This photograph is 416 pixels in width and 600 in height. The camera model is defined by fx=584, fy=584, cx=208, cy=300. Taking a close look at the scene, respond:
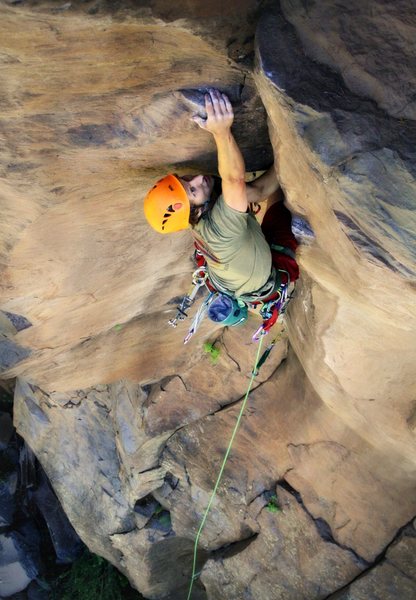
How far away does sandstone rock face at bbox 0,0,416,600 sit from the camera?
95.9 inches

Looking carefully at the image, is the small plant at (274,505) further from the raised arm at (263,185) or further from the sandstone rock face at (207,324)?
the raised arm at (263,185)

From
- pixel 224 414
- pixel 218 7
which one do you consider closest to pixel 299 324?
pixel 224 414

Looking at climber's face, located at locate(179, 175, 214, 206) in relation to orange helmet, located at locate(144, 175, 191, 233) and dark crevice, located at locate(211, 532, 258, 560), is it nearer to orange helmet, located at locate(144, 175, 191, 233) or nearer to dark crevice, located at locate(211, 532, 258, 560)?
orange helmet, located at locate(144, 175, 191, 233)

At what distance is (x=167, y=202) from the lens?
3092 millimetres

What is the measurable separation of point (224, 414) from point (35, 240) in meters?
2.72

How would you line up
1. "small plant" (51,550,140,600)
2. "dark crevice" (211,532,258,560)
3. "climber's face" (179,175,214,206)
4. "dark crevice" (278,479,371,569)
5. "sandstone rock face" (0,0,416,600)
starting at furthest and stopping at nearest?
"small plant" (51,550,140,600), "dark crevice" (211,532,258,560), "dark crevice" (278,479,371,569), "climber's face" (179,175,214,206), "sandstone rock face" (0,0,416,600)

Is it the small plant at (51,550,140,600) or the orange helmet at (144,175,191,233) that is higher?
the orange helmet at (144,175,191,233)

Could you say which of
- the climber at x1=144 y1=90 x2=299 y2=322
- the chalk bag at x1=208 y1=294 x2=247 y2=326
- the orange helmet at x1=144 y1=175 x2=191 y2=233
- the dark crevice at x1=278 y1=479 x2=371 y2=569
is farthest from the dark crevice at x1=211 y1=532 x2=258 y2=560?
the orange helmet at x1=144 y1=175 x2=191 y2=233

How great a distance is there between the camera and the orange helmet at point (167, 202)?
3.09 metres

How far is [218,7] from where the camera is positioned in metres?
2.50

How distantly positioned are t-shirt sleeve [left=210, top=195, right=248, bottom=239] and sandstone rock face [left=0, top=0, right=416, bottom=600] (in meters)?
0.33

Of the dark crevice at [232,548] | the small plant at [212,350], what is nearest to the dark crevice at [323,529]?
the dark crevice at [232,548]

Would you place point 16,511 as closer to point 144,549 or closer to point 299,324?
point 144,549

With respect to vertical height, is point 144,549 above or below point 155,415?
below
